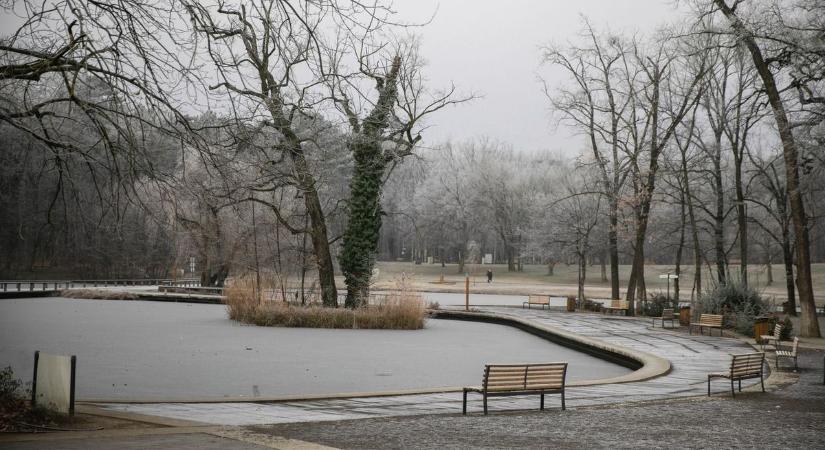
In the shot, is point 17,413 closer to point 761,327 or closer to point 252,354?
point 252,354

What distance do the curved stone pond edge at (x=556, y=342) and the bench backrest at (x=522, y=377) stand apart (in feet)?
8.04

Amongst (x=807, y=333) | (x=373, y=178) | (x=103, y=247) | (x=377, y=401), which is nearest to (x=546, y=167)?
(x=103, y=247)

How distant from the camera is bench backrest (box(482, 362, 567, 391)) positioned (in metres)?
12.4

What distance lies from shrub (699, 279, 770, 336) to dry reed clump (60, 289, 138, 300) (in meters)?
31.6

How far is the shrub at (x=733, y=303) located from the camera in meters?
30.1

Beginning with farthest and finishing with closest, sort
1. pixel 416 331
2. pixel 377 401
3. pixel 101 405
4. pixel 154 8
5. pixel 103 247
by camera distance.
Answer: pixel 103 247 < pixel 416 331 < pixel 377 401 < pixel 101 405 < pixel 154 8

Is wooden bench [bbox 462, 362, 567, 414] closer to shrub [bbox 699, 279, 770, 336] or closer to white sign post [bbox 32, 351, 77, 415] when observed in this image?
white sign post [bbox 32, 351, 77, 415]

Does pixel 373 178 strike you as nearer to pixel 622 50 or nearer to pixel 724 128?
pixel 622 50

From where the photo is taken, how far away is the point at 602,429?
1077cm

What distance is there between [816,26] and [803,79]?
1.62 meters

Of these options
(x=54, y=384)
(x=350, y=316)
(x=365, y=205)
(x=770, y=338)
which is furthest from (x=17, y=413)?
(x=365, y=205)

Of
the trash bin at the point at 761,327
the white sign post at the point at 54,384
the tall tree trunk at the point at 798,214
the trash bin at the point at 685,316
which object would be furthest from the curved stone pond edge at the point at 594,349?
the white sign post at the point at 54,384

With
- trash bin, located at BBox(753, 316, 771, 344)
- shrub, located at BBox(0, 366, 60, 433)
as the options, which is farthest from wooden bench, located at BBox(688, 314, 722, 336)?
shrub, located at BBox(0, 366, 60, 433)

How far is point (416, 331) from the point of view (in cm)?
3070
